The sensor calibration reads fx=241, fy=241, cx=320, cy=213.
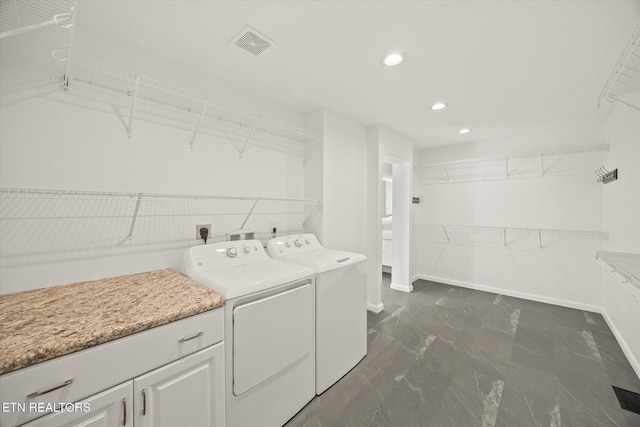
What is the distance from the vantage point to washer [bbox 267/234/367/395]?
5.71 ft

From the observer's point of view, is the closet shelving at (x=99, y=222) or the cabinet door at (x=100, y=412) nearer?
the cabinet door at (x=100, y=412)

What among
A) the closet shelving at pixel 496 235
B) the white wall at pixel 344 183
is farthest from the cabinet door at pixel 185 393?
the closet shelving at pixel 496 235

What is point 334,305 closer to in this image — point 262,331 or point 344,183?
point 262,331

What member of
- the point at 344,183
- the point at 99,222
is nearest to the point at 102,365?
the point at 99,222

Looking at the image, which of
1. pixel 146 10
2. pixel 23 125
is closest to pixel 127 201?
pixel 23 125

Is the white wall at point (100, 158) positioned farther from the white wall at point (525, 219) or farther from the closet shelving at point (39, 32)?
the white wall at point (525, 219)

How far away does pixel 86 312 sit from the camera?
101cm

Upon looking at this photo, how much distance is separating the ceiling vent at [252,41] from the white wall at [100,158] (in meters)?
0.54

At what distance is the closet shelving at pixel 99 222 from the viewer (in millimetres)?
1234

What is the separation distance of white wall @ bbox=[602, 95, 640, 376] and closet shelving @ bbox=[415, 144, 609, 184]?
0.46 m

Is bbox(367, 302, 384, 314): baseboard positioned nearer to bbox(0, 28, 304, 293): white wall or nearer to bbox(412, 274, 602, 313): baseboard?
bbox(412, 274, 602, 313): baseboard

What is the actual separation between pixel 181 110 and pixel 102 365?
1.61 m

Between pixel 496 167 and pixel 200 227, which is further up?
pixel 496 167

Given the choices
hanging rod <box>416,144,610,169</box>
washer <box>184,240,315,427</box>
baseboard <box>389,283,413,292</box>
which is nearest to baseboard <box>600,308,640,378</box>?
hanging rod <box>416,144,610,169</box>
